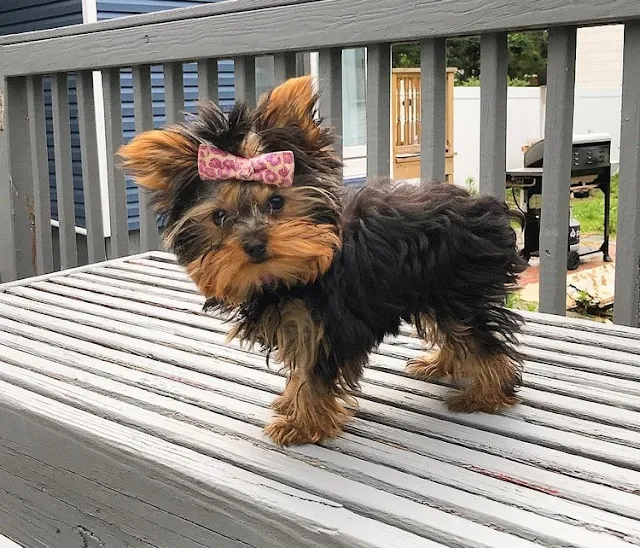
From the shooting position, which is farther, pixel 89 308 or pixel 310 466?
pixel 89 308

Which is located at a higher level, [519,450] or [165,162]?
[165,162]

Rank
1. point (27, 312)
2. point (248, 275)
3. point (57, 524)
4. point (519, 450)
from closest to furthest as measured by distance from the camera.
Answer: point (248, 275) → point (519, 450) → point (57, 524) → point (27, 312)

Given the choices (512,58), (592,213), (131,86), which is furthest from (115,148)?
(512,58)

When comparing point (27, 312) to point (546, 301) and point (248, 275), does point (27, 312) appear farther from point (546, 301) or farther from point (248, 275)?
point (546, 301)

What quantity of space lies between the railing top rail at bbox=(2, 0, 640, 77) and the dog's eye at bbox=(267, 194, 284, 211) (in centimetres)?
108

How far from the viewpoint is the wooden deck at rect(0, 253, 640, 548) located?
118 centimetres

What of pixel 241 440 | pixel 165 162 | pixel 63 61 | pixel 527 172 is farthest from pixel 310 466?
pixel 527 172

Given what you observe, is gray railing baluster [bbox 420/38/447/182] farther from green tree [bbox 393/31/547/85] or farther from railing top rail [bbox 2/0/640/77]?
green tree [bbox 393/31/547/85]

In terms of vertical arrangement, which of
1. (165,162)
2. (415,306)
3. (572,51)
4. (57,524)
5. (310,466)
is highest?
(572,51)

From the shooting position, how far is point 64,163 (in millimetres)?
3549

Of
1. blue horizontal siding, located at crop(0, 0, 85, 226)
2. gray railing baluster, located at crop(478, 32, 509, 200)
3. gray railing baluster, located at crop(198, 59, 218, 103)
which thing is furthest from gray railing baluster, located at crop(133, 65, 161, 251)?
blue horizontal siding, located at crop(0, 0, 85, 226)

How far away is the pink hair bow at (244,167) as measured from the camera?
1.25 m

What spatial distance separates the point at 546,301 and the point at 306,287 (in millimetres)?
1256

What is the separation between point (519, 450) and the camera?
1.38 meters
